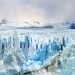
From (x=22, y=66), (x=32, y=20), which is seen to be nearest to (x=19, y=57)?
(x=22, y=66)

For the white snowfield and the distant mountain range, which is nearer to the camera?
the white snowfield

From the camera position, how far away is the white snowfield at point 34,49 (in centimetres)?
629

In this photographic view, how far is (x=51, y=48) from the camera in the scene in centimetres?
631

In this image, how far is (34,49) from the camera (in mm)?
6336

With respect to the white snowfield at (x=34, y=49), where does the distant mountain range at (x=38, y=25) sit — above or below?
above

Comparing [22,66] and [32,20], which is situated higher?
[32,20]

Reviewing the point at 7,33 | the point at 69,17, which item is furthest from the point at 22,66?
the point at 69,17

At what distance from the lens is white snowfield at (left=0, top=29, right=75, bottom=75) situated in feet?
20.6

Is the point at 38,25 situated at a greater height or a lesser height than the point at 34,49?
greater

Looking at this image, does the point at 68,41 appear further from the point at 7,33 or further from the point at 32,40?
the point at 7,33

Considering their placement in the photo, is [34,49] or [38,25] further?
[38,25]

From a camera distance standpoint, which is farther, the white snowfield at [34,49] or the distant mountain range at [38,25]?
the distant mountain range at [38,25]

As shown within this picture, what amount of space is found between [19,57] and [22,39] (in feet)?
0.92

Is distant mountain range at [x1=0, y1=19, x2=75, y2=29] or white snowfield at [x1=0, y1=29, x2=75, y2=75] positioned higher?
distant mountain range at [x1=0, y1=19, x2=75, y2=29]
